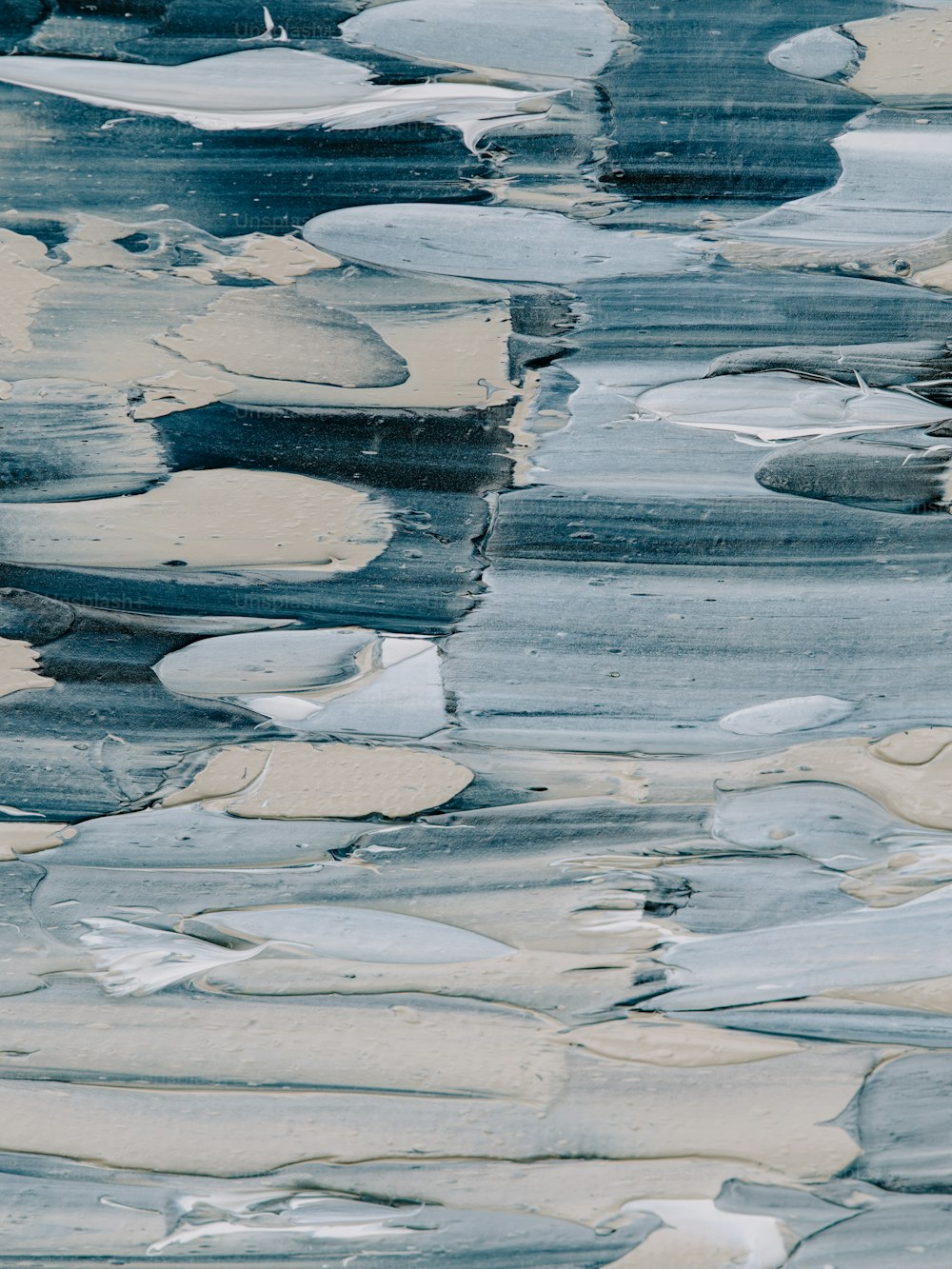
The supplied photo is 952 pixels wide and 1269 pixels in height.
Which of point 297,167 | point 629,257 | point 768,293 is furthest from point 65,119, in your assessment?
point 768,293

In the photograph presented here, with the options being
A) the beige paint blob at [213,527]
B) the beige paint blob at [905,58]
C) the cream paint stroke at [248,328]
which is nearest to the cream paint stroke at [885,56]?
the beige paint blob at [905,58]

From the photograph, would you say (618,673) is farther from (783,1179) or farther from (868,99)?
(868,99)

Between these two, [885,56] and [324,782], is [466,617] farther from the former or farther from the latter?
[885,56]

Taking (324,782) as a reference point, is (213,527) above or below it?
above

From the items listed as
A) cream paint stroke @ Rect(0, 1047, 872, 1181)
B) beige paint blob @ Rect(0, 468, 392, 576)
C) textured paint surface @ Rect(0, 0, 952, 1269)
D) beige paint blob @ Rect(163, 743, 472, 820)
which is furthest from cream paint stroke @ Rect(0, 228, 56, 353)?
cream paint stroke @ Rect(0, 1047, 872, 1181)

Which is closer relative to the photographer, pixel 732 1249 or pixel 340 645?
pixel 732 1249

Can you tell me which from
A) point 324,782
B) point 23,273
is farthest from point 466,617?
point 23,273
